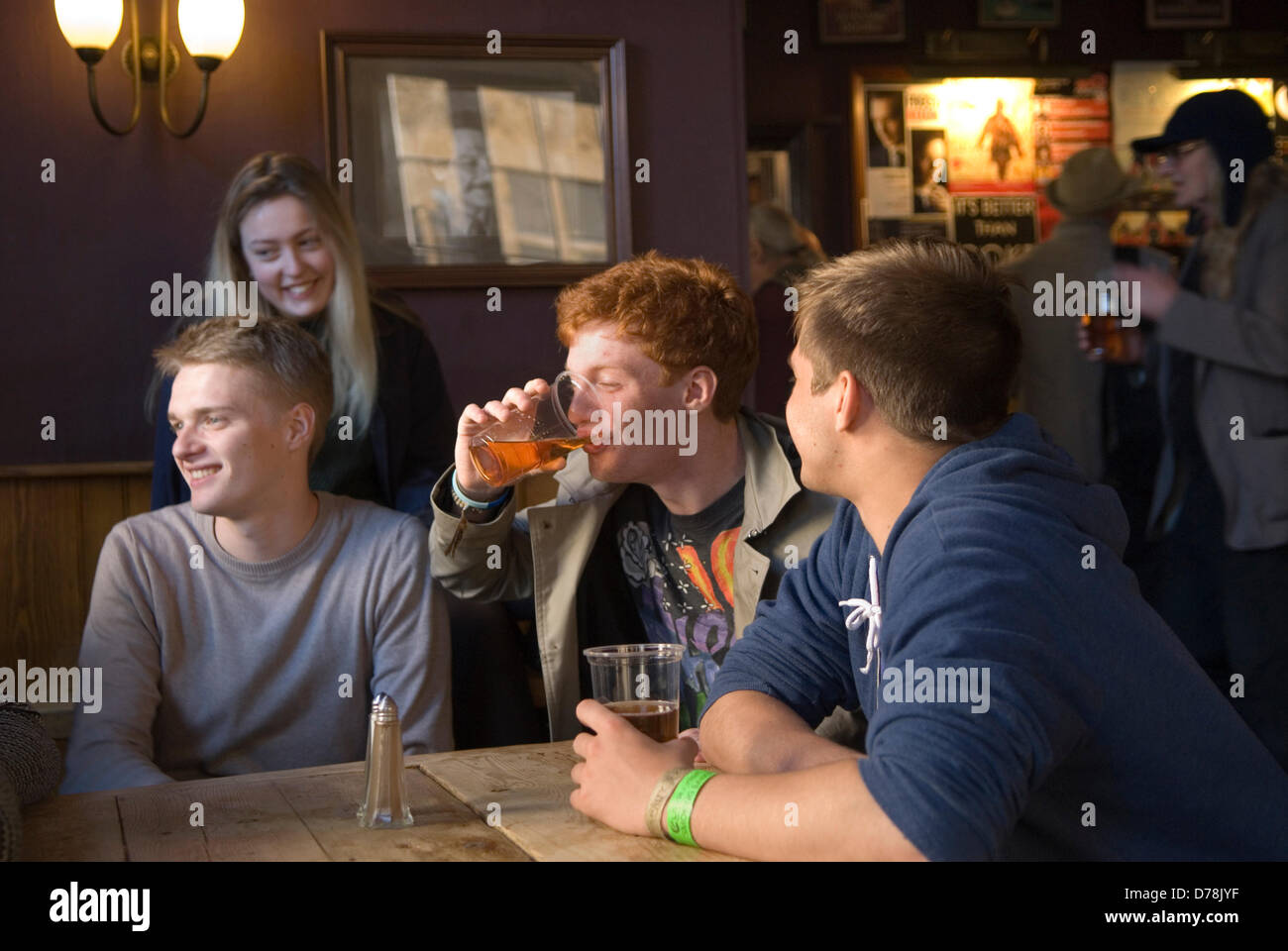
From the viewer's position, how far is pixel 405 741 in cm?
183

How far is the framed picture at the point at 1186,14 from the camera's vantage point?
5395mm

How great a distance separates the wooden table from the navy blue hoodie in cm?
22

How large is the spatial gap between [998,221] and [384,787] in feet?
15.5

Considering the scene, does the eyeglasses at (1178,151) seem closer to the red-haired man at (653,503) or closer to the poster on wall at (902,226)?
the red-haired man at (653,503)

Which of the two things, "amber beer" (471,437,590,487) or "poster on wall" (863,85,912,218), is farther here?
"poster on wall" (863,85,912,218)

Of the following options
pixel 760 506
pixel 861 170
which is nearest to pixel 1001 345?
pixel 760 506

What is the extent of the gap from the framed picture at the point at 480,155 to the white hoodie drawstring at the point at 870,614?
2.17 metres

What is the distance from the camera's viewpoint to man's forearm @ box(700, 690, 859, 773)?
1.24 meters

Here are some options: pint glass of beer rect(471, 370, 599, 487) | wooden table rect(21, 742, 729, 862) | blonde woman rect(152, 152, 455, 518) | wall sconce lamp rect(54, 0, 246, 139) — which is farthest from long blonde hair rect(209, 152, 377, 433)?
wooden table rect(21, 742, 729, 862)

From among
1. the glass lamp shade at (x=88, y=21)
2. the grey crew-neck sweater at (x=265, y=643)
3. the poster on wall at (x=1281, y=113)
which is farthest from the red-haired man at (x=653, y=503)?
the poster on wall at (x=1281, y=113)

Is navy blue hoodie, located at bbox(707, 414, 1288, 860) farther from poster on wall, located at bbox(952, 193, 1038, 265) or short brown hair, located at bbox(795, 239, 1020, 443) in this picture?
poster on wall, located at bbox(952, 193, 1038, 265)

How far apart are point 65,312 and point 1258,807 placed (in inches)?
111

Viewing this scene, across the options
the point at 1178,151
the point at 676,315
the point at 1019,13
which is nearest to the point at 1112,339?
the point at 1178,151

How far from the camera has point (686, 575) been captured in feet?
6.18
